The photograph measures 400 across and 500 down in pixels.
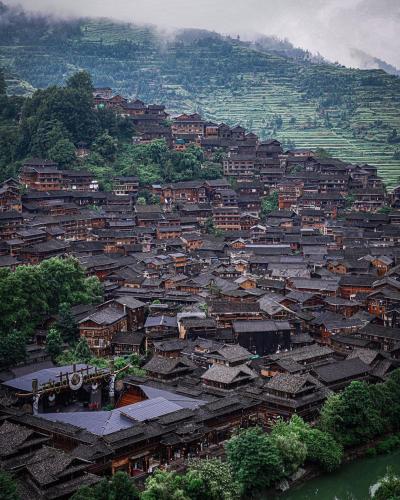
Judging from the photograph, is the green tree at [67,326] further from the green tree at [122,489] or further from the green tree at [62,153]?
the green tree at [62,153]

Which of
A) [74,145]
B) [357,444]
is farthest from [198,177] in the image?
[357,444]

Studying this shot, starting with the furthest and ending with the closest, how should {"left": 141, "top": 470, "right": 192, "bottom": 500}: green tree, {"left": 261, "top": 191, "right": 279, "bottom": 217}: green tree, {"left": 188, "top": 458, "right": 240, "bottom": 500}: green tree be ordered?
{"left": 261, "top": 191, "right": 279, "bottom": 217}: green tree, {"left": 188, "top": 458, "right": 240, "bottom": 500}: green tree, {"left": 141, "top": 470, "right": 192, "bottom": 500}: green tree

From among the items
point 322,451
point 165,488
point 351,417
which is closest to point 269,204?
point 351,417

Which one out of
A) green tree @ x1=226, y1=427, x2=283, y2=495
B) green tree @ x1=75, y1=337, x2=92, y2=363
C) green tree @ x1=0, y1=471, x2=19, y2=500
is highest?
green tree @ x1=0, y1=471, x2=19, y2=500

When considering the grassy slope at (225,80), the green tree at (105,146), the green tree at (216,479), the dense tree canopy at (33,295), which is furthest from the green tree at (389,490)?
the grassy slope at (225,80)

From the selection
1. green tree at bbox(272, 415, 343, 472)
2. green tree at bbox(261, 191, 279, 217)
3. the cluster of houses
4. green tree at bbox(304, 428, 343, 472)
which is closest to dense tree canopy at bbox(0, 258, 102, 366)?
the cluster of houses

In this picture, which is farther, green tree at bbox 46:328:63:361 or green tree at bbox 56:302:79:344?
green tree at bbox 56:302:79:344

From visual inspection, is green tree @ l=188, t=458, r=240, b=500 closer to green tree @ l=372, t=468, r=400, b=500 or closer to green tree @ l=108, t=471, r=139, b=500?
green tree @ l=108, t=471, r=139, b=500
